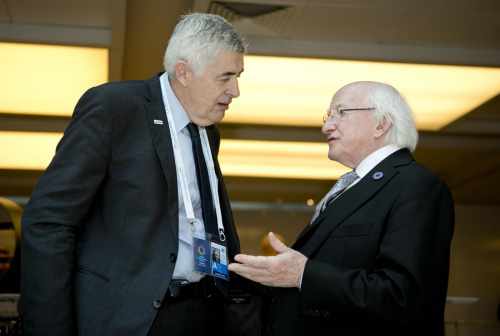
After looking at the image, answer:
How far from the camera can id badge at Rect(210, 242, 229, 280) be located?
208cm

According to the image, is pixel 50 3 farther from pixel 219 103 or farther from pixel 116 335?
pixel 116 335

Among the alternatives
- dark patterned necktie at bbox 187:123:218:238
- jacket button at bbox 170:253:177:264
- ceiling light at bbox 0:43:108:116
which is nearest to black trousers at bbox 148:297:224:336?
jacket button at bbox 170:253:177:264

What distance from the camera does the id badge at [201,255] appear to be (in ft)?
6.65

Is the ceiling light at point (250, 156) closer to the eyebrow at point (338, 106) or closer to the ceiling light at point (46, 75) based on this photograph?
the ceiling light at point (46, 75)

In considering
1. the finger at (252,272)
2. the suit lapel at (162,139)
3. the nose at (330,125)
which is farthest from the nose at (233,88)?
the finger at (252,272)

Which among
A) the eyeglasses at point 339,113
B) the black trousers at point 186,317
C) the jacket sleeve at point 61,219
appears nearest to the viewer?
the jacket sleeve at point 61,219

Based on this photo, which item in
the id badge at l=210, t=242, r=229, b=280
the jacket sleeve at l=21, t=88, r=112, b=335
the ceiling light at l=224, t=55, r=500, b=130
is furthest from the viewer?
the ceiling light at l=224, t=55, r=500, b=130

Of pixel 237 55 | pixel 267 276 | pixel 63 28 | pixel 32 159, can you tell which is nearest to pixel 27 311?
pixel 267 276

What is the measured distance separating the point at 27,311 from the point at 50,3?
4.25 m

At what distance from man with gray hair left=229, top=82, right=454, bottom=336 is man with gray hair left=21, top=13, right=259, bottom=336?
0.60 ft

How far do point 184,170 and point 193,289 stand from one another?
0.36 meters

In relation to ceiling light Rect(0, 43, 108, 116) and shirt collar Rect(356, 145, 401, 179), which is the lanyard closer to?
shirt collar Rect(356, 145, 401, 179)

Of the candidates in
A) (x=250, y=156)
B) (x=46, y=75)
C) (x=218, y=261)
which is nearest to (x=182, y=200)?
(x=218, y=261)

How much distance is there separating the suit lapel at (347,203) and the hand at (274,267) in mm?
182
